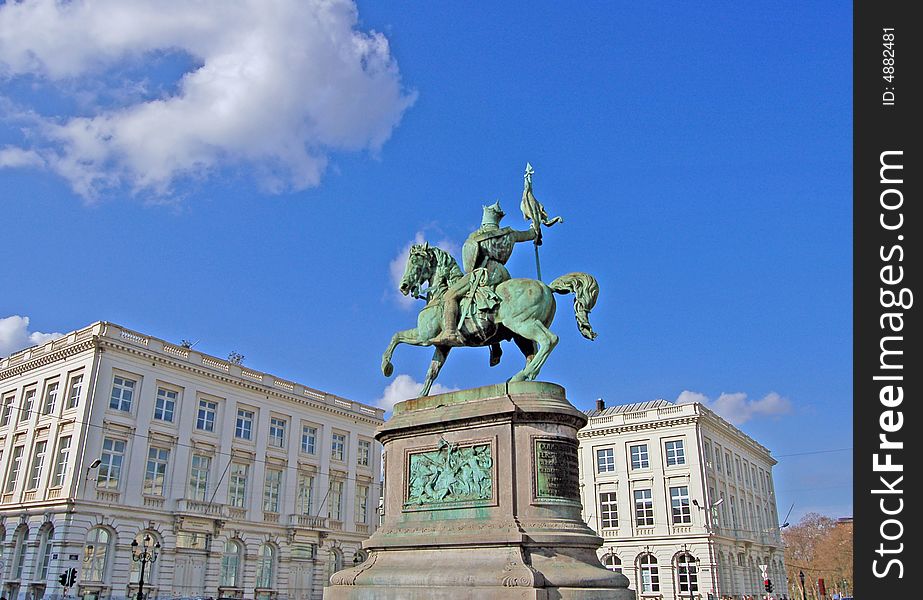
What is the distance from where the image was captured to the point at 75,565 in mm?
38375

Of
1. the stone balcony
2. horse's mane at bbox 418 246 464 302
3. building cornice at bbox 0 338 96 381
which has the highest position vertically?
building cornice at bbox 0 338 96 381

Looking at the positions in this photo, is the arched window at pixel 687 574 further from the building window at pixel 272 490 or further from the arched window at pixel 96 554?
the arched window at pixel 96 554

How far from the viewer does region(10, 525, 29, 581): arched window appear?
40456mm

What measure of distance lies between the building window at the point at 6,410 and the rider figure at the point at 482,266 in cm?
4362

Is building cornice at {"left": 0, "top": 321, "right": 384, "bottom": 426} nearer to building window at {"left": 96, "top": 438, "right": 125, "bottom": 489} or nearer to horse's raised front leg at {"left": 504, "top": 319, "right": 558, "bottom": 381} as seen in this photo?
building window at {"left": 96, "top": 438, "right": 125, "bottom": 489}

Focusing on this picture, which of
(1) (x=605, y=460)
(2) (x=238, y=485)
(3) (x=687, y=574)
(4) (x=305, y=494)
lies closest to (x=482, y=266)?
(2) (x=238, y=485)

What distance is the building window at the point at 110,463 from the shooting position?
41.3m

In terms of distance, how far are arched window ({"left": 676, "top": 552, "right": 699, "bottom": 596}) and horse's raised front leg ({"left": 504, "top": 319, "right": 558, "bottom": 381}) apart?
5184 centimetres

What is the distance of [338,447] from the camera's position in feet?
187

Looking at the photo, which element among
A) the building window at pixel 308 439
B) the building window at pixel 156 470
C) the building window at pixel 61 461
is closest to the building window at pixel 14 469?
the building window at pixel 61 461

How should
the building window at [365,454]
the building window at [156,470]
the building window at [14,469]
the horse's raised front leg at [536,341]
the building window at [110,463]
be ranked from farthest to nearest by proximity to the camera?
the building window at [365,454]
the building window at [156,470]
the building window at [14,469]
the building window at [110,463]
the horse's raised front leg at [536,341]

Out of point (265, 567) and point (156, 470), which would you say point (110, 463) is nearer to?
point (156, 470)

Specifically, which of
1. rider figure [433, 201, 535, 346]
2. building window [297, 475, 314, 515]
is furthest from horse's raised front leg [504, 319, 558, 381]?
building window [297, 475, 314, 515]
